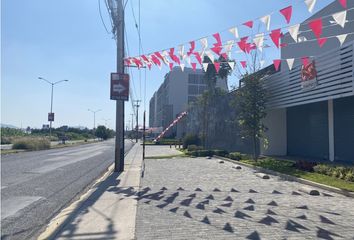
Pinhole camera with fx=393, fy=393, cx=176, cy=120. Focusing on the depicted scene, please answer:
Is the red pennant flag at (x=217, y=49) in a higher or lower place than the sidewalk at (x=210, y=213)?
higher

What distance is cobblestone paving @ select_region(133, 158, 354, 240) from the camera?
6.74 m

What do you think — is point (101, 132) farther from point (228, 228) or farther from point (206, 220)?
point (228, 228)

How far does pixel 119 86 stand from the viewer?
17.9 metres

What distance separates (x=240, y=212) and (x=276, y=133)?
18.9 meters

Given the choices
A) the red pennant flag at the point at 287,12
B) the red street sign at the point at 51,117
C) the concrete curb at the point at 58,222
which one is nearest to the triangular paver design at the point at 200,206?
the concrete curb at the point at 58,222

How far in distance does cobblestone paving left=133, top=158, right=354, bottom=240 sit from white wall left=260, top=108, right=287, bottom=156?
43.7 ft

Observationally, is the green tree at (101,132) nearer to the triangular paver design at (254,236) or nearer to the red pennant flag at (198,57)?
the red pennant flag at (198,57)

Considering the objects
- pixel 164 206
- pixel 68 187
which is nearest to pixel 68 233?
pixel 164 206

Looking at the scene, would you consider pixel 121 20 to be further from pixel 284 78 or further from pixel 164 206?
pixel 164 206

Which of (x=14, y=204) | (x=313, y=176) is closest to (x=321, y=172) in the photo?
(x=313, y=176)

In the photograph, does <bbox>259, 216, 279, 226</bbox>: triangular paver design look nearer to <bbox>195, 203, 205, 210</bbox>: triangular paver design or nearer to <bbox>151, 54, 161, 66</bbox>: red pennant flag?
<bbox>195, 203, 205, 210</bbox>: triangular paver design

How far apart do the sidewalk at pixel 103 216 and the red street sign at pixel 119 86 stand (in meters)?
6.15

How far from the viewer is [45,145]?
158ft

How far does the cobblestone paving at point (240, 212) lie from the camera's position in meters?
6.74
